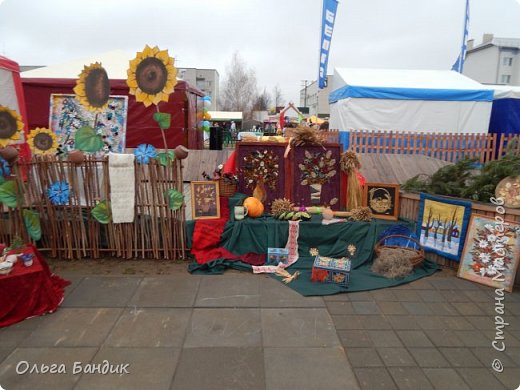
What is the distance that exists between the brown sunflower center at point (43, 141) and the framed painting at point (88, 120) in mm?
2515

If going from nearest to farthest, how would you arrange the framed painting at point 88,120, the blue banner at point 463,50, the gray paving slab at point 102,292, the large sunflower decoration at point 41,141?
the gray paving slab at point 102,292 < the large sunflower decoration at point 41,141 < the framed painting at point 88,120 < the blue banner at point 463,50

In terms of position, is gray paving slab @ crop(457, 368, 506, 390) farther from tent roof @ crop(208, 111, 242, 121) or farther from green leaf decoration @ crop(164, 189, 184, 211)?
tent roof @ crop(208, 111, 242, 121)

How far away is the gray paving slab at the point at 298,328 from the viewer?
121 inches

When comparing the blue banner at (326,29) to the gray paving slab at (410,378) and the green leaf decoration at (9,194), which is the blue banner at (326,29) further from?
the gray paving slab at (410,378)

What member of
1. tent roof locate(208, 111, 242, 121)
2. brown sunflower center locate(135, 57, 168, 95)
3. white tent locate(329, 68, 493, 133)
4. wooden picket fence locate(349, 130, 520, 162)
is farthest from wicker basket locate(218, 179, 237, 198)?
tent roof locate(208, 111, 242, 121)

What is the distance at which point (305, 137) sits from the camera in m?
5.27

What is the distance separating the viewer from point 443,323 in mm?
3432

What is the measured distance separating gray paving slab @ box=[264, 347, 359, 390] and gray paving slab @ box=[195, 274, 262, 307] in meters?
0.89

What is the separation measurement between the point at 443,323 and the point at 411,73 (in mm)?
11731

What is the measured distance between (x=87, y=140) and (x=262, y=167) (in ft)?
8.14

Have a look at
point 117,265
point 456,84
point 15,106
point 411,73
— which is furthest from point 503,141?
point 15,106

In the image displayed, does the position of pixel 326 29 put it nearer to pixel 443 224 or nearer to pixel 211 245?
pixel 443 224

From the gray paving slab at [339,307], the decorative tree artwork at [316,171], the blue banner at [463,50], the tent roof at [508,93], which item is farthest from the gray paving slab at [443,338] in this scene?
the blue banner at [463,50]

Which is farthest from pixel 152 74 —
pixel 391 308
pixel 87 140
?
pixel 391 308
